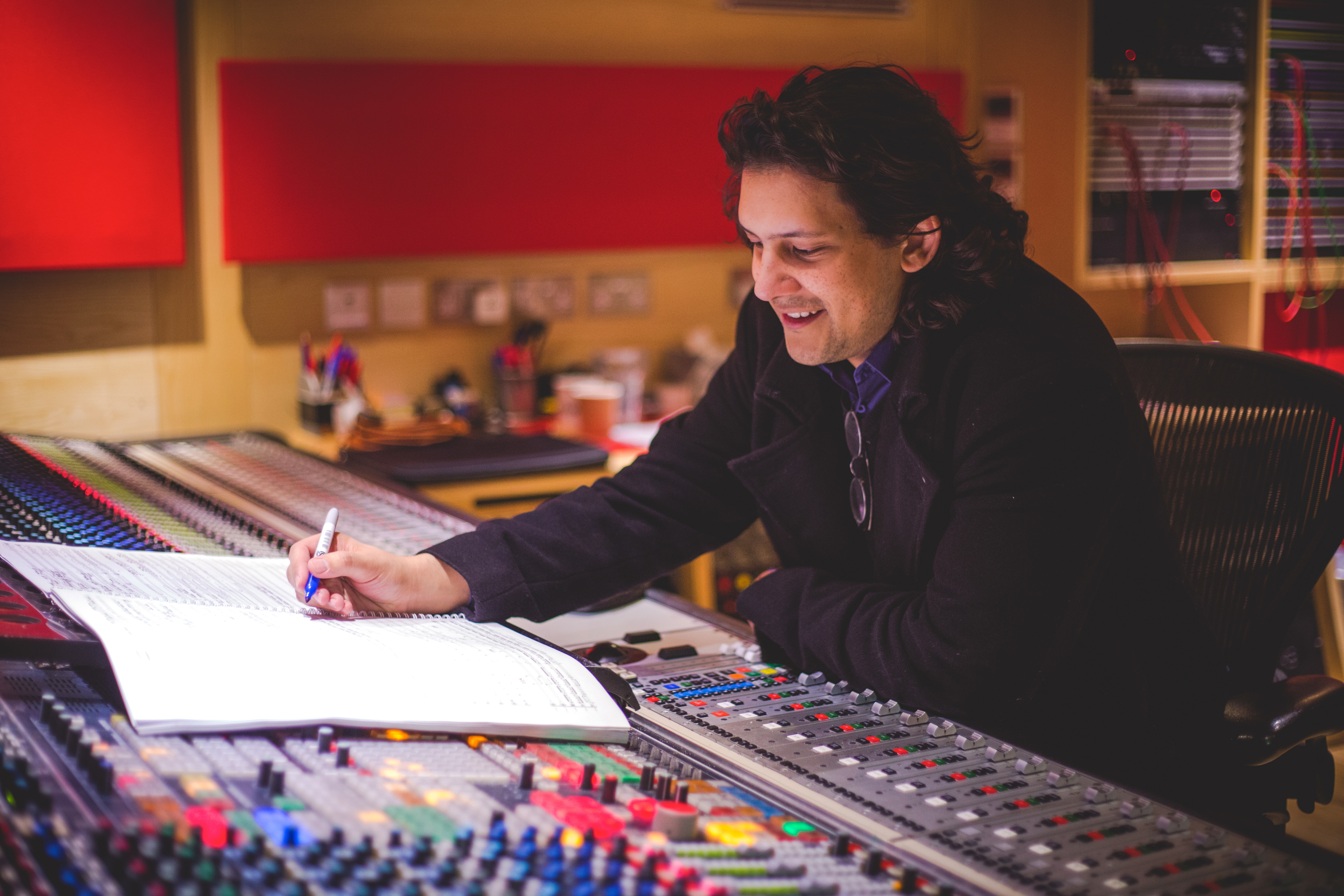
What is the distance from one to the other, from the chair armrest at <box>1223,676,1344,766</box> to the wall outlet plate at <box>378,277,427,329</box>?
2404 mm

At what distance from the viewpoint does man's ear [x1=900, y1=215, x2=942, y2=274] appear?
4.35 ft

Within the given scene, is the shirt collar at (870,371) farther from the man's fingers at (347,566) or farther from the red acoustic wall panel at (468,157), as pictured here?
the red acoustic wall panel at (468,157)

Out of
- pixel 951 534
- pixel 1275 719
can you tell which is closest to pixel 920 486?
pixel 951 534

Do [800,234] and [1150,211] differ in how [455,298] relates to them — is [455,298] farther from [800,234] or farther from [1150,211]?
[800,234]

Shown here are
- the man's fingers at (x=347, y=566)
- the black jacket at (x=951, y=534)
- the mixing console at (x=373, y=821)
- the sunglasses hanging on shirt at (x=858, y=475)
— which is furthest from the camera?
the sunglasses hanging on shirt at (x=858, y=475)

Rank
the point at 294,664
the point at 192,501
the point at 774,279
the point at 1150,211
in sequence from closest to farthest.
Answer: the point at 294,664 < the point at 774,279 < the point at 192,501 < the point at 1150,211

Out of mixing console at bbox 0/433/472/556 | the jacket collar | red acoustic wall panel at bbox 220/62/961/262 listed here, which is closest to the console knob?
the jacket collar

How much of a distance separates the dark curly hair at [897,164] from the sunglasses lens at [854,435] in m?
0.12

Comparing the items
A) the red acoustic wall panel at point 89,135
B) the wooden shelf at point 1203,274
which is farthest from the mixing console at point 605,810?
the wooden shelf at point 1203,274

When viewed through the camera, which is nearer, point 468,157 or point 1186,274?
point 468,157

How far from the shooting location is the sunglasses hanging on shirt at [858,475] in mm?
1404

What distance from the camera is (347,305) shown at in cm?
318

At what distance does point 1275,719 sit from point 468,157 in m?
2.37

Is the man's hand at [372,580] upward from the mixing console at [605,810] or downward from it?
upward
